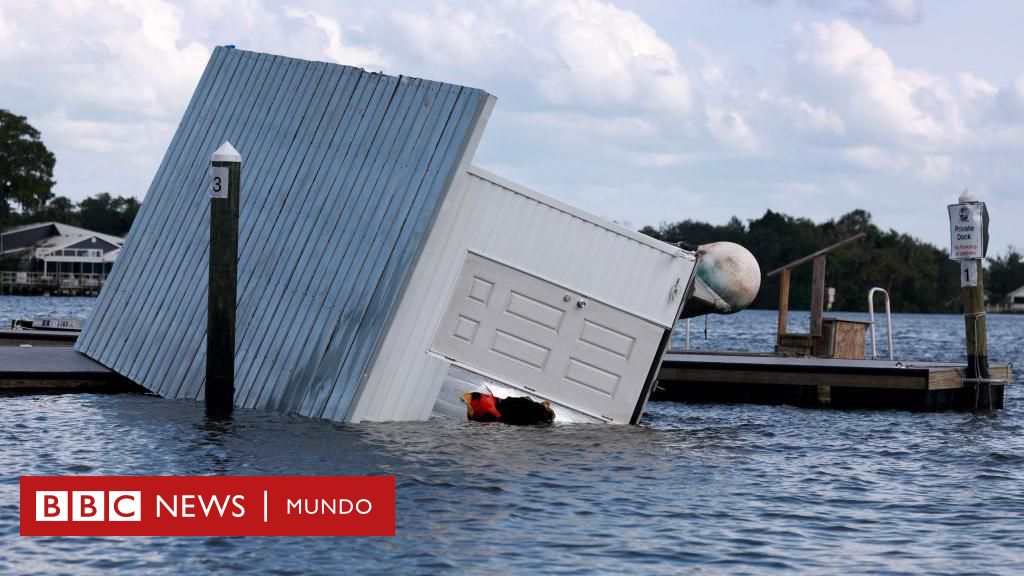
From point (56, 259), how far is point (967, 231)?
12230 cm

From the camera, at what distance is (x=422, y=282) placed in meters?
20.2

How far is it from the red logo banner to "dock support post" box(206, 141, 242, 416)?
4.44 meters

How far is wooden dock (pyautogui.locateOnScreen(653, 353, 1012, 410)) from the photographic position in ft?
85.4

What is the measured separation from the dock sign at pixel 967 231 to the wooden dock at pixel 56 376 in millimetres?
15182

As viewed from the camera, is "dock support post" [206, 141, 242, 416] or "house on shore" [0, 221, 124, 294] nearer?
"dock support post" [206, 141, 242, 416]

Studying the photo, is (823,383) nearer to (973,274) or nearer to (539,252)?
(973,274)

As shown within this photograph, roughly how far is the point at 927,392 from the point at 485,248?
10063 mm

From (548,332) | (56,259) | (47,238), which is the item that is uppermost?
(47,238)

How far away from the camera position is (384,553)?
39.9 feet

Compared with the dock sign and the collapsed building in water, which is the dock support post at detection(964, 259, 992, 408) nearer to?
the dock sign

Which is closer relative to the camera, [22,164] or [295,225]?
[295,225]

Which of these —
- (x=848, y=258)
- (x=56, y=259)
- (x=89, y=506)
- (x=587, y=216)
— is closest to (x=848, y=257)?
(x=848, y=258)

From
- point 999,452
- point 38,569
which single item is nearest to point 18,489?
point 38,569

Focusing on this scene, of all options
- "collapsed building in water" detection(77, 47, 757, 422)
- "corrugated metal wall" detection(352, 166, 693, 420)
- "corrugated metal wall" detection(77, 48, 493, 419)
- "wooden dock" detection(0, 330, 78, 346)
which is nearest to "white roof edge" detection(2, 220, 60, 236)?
"wooden dock" detection(0, 330, 78, 346)
